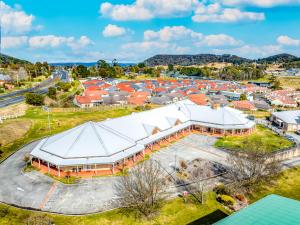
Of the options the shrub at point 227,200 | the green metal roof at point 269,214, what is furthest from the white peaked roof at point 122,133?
the green metal roof at point 269,214

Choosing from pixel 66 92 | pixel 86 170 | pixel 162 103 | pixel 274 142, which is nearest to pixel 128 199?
pixel 86 170

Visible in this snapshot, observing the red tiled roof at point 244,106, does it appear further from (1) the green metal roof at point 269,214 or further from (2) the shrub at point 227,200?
(1) the green metal roof at point 269,214

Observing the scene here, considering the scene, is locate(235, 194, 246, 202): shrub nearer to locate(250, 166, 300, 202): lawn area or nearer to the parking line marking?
locate(250, 166, 300, 202): lawn area

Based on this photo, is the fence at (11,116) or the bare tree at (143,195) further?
the fence at (11,116)

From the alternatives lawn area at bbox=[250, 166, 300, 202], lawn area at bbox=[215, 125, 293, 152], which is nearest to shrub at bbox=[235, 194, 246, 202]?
lawn area at bbox=[250, 166, 300, 202]

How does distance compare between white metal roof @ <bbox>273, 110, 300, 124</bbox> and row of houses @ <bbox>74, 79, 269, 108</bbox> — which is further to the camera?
row of houses @ <bbox>74, 79, 269, 108</bbox>

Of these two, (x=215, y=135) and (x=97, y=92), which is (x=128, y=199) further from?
(x=97, y=92)

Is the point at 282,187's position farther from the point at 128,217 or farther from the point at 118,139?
the point at 118,139
